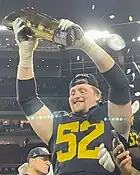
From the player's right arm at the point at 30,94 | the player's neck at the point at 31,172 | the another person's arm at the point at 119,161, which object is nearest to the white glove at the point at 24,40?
the player's right arm at the point at 30,94

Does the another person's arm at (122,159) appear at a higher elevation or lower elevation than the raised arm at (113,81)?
lower

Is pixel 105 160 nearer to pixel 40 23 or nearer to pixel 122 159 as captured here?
pixel 122 159

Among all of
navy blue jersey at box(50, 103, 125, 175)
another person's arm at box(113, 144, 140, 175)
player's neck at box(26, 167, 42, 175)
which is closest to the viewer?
another person's arm at box(113, 144, 140, 175)

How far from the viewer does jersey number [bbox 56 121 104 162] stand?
0.94 m

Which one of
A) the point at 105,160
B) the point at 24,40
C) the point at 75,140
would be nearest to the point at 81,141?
the point at 75,140

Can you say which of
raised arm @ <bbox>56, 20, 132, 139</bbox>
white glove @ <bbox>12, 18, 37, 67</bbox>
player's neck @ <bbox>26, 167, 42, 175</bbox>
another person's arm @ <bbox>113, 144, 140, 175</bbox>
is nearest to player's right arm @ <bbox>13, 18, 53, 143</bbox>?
white glove @ <bbox>12, 18, 37, 67</bbox>

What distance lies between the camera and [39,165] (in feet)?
5.79

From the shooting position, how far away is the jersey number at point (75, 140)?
94cm

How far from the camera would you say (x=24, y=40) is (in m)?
0.99

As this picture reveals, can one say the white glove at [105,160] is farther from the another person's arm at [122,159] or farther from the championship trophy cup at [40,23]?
the championship trophy cup at [40,23]

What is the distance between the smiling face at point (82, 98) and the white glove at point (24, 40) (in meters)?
0.14

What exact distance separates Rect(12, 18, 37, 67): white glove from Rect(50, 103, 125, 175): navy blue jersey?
0.18m

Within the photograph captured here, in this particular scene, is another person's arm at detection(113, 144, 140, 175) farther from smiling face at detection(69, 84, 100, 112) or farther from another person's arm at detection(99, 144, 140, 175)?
smiling face at detection(69, 84, 100, 112)

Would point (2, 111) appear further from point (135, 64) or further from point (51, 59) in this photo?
point (135, 64)
